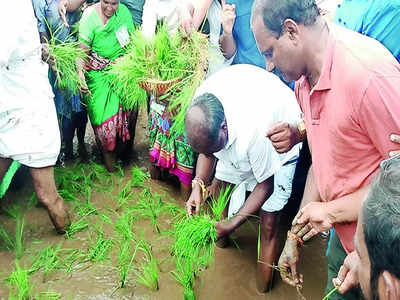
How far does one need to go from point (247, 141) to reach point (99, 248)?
1.36 meters

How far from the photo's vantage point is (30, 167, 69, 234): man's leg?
2949 mm

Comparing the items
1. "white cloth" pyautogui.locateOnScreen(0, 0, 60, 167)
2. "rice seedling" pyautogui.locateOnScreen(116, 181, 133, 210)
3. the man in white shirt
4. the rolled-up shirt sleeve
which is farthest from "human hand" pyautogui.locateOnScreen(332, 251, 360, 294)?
"rice seedling" pyautogui.locateOnScreen(116, 181, 133, 210)

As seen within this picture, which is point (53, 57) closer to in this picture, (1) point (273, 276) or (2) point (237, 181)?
(2) point (237, 181)

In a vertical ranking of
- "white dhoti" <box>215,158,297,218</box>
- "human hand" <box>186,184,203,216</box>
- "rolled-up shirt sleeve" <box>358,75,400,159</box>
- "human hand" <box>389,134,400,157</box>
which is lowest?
"human hand" <box>186,184,203,216</box>

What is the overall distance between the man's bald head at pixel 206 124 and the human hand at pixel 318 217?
63 centimetres

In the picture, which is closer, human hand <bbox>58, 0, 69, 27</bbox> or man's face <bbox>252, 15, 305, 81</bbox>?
man's face <bbox>252, 15, 305, 81</bbox>

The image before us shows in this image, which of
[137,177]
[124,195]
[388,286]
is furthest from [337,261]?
[137,177]

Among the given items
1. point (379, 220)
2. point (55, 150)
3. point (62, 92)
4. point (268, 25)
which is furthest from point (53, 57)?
point (379, 220)

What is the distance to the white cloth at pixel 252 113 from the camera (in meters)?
2.34

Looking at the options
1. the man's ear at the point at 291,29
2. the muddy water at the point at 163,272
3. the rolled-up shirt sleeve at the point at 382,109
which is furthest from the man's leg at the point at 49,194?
the rolled-up shirt sleeve at the point at 382,109

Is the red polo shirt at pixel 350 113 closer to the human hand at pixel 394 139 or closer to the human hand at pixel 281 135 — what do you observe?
the human hand at pixel 394 139

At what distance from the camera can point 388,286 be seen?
3.03 ft

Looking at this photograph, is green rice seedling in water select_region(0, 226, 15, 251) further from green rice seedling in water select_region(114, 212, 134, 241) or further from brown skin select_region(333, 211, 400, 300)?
brown skin select_region(333, 211, 400, 300)

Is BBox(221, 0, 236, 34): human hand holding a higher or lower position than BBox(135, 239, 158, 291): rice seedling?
higher
